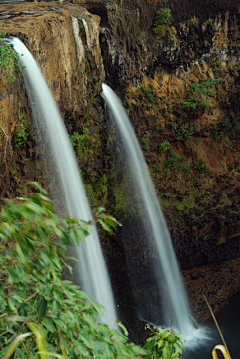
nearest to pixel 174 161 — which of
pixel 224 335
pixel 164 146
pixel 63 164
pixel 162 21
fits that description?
pixel 164 146

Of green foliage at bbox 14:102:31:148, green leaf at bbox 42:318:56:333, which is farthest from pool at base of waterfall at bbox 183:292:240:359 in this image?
green leaf at bbox 42:318:56:333

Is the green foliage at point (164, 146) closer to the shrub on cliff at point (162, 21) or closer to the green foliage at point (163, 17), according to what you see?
the shrub on cliff at point (162, 21)

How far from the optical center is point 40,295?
71.8 inches

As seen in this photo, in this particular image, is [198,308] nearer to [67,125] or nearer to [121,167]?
[121,167]

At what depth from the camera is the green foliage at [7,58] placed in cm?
639

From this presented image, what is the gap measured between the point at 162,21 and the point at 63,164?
26.0 feet

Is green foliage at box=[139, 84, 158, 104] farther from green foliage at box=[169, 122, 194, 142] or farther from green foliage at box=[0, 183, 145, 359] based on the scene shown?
green foliage at box=[0, 183, 145, 359]

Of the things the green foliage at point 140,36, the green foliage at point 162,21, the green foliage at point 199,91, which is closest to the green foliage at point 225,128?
the green foliage at point 199,91

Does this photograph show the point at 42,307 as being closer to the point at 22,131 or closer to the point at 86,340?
the point at 86,340

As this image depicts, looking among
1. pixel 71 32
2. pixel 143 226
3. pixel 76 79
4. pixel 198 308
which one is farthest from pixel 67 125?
pixel 198 308

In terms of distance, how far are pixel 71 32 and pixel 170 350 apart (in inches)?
348

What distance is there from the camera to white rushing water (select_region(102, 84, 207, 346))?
37.9ft

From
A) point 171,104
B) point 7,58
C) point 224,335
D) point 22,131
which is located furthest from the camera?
point 171,104

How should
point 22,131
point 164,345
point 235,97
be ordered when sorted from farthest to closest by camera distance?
point 235,97
point 22,131
point 164,345
